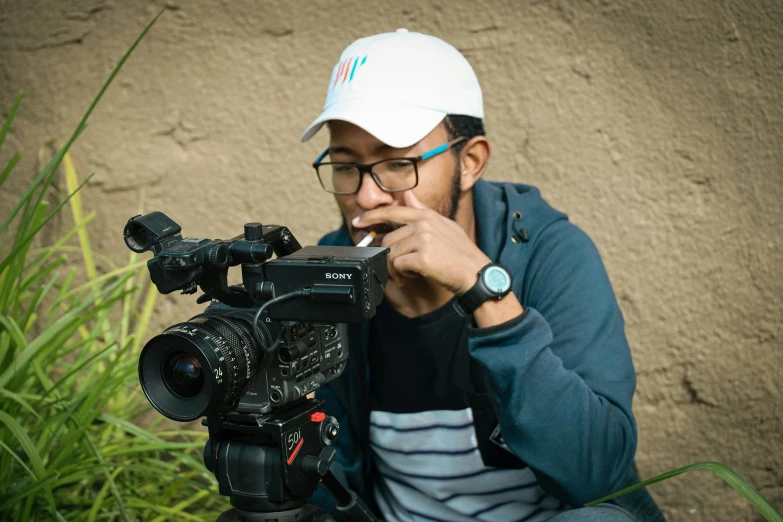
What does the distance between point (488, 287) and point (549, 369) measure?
0.20 m

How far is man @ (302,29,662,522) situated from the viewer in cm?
155

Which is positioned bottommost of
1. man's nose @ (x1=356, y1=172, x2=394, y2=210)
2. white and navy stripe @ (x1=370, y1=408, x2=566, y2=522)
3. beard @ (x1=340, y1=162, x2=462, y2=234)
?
white and navy stripe @ (x1=370, y1=408, x2=566, y2=522)

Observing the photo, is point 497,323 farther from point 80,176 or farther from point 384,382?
point 80,176

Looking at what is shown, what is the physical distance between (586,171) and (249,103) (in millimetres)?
1095

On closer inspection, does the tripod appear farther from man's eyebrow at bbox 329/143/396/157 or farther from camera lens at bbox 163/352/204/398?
man's eyebrow at bbox 329/143/396/157

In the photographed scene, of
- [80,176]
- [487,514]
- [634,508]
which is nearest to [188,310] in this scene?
[80,176]

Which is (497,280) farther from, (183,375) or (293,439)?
(183,375)

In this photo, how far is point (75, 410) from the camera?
2.01 m

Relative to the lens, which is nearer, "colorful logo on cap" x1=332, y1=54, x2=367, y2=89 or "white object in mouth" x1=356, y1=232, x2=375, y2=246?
"white object in mouth" x1=356, y1=232, x2=375, y2=246

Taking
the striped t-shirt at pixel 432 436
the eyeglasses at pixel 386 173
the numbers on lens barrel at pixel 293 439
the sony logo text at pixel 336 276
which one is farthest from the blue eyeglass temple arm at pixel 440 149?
the numbers on lens barrel at pixel 293 439

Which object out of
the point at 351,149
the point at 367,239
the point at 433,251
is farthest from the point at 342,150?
the point at 433,251

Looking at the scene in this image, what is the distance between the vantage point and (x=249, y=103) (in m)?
2.58

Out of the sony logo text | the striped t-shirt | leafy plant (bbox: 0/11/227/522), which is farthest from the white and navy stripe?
the sony logo text

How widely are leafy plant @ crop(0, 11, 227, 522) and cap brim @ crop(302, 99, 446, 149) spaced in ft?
1.56
